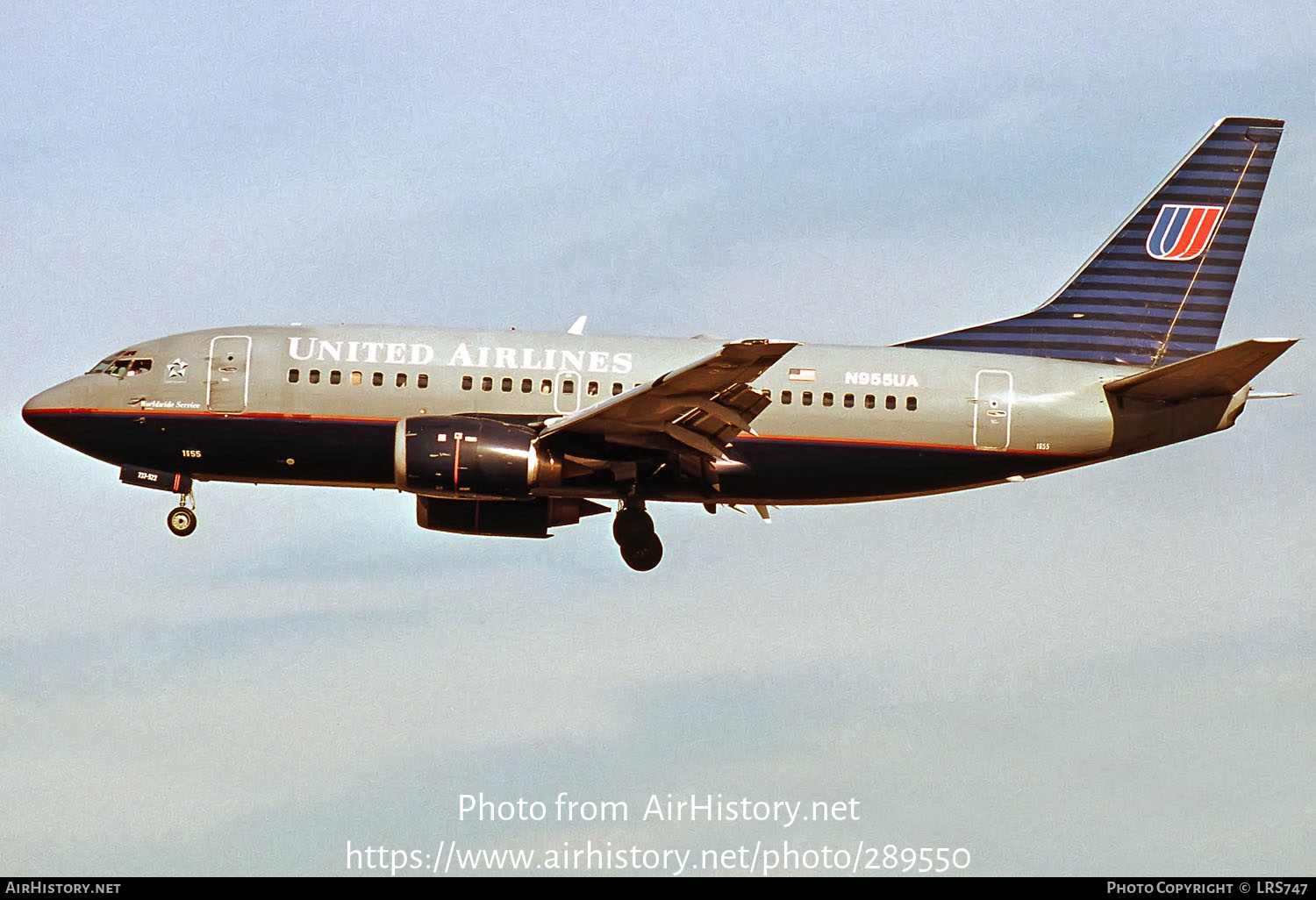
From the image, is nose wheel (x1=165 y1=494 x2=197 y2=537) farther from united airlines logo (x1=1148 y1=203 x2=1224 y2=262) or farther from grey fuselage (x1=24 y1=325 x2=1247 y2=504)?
united airlines logo (x1=1148 y1=203 x2=1224 y2=262)

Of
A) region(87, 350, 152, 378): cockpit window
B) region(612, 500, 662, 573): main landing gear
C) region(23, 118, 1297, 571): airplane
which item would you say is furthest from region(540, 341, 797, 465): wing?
region(87, 350, 152, 378): cockpit window

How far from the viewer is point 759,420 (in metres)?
35.8

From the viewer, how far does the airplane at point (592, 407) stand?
35.4 m

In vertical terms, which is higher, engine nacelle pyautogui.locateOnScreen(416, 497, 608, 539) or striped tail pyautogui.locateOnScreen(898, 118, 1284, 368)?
striped tail pyautogui.locateOnScreen(898, 118, 1284, 368)

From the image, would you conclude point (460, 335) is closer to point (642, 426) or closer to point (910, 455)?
point (642, 426)

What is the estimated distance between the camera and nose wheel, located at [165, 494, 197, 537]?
3653cm

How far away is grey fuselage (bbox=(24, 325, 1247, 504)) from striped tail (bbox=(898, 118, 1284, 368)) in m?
1.87

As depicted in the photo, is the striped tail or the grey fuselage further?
the striped tail

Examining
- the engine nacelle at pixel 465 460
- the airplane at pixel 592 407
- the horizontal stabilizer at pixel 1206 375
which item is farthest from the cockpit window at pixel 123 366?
the horizontal stabilizer at pixel 1206 375

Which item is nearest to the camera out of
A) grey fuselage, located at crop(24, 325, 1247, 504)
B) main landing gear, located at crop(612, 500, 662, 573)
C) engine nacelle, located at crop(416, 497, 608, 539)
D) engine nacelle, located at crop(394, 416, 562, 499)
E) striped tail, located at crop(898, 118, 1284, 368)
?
engine nacelle, located at crop(394, 416, 562, 499)

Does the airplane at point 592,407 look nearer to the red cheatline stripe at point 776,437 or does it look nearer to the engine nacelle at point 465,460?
the red cheatline stripe at point 776,437

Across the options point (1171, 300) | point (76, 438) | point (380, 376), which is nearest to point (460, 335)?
point (380, 376)

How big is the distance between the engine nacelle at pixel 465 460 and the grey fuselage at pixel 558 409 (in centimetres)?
125

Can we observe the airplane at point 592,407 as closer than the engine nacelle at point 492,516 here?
Yes
